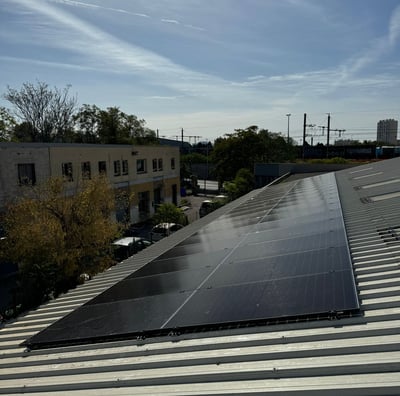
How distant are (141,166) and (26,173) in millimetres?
17673

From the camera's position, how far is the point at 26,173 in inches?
1082

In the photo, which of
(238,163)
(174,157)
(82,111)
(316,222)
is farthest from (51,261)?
(82,111)

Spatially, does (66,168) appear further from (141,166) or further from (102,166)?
(141,166)

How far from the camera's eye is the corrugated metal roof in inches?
146

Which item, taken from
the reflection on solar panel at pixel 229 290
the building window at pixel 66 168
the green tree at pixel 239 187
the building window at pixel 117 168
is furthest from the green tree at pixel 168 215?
the reflection on solar panel at pixel 229 290

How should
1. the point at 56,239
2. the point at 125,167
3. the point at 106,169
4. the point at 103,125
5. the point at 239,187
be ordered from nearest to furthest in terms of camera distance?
the point at 56,239
the point at 106,169
the point at 239,187
the point at 125,167
the point at 103,125

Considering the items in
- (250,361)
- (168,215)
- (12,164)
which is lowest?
(168,215)

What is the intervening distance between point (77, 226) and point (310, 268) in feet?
43.6

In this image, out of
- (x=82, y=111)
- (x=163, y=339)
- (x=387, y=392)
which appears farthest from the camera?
(x=82, y=111)

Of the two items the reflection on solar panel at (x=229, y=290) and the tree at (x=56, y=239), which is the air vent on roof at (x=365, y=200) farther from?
the tree at (x=56, y=239)

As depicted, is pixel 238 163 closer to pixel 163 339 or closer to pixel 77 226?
pixel 77 226

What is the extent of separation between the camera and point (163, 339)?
203 inches

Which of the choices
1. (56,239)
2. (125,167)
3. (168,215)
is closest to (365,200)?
(56,239)

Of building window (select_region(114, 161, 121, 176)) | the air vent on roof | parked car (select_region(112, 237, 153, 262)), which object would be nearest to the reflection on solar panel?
the air vent on roof
